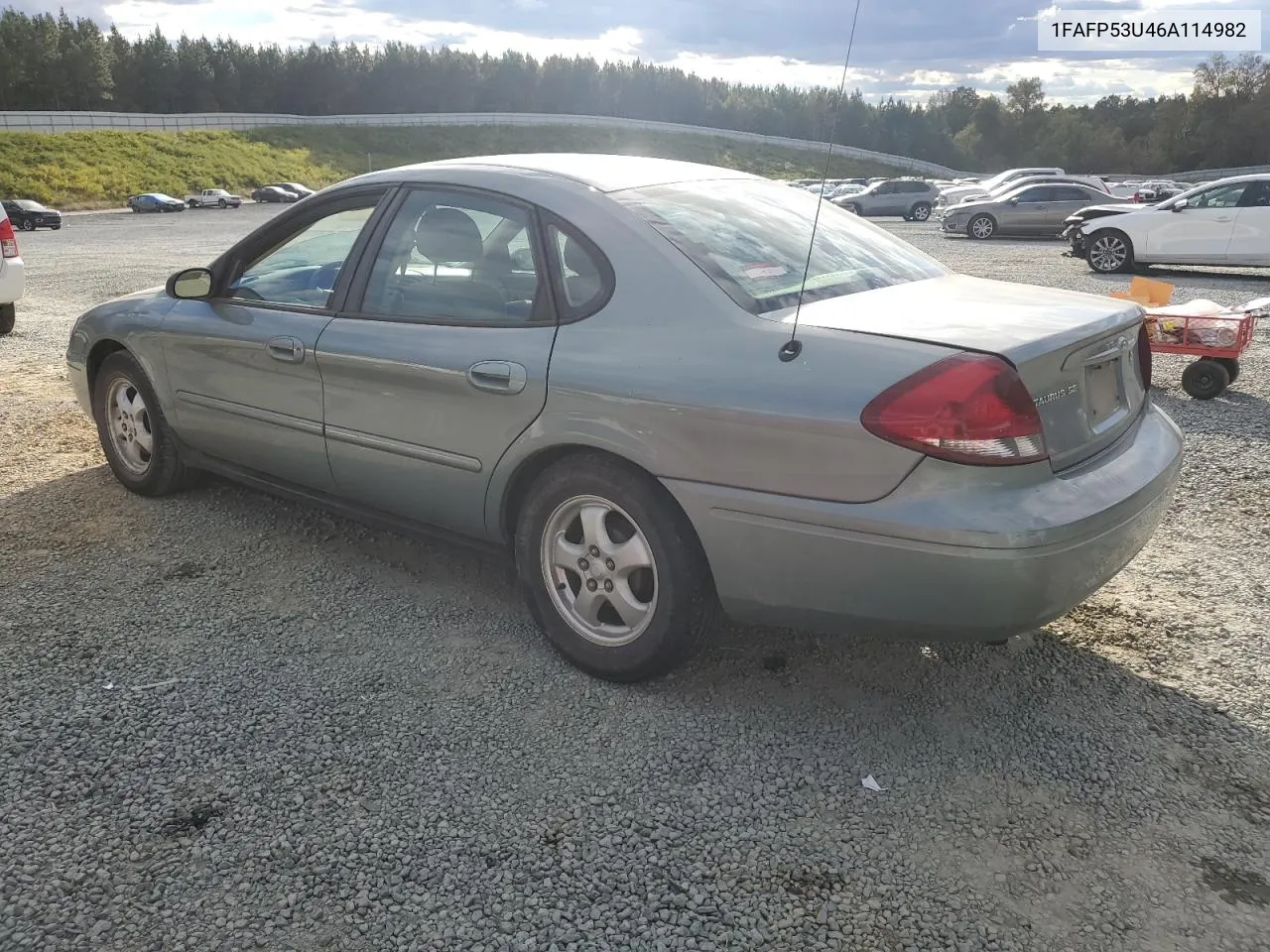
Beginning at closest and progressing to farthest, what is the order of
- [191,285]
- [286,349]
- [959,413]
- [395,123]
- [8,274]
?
[959,413], [286,349], [191,285], [8,274], [395,123]

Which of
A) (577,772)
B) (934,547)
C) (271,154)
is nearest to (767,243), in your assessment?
(934,547)

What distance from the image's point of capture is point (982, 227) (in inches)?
977

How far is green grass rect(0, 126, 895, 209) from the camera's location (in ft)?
183

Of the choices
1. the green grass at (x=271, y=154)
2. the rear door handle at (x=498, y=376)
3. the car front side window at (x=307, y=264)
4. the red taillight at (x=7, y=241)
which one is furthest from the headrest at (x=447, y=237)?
the green grass at (x=271, y=154)

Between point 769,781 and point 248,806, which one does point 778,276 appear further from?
point 248,806

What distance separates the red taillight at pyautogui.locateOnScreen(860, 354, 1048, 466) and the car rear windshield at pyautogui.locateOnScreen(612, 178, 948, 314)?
52cm

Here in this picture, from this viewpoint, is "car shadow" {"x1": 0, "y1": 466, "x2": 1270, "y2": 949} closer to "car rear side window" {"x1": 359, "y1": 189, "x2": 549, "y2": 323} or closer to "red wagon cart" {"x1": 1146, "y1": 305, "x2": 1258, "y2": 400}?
"car rear side window" {"x1": 359, "y1": 189, "x2": 549, "y2": 323}

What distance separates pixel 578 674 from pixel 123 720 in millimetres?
1367

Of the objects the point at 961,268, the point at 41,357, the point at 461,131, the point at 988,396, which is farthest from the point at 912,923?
the point at 461,131

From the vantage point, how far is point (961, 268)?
16938mm

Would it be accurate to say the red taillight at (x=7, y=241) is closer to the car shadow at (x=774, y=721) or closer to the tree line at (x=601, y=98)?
the car shadow at (x=774, y=721)

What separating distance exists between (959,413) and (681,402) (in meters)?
0.75

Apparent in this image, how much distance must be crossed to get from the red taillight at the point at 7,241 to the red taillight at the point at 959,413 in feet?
31.9

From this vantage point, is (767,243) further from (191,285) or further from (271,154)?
(271,154)
